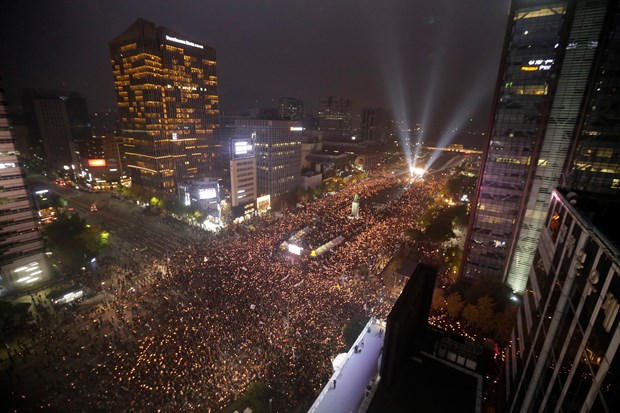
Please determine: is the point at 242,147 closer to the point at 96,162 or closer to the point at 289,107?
the point at 96,162

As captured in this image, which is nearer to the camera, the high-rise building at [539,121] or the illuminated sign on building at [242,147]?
the high-rise building at [539,121]

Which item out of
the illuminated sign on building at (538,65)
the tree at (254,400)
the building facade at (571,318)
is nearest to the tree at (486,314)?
the building facade at (571,318)

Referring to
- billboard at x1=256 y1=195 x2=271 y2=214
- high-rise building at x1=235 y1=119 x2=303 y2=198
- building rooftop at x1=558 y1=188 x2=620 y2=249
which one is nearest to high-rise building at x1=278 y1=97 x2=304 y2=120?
high-rise building at x1=235 y1=119 x2=303 y2=198

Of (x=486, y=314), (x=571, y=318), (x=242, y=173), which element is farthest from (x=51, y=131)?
(x=571, y=318)

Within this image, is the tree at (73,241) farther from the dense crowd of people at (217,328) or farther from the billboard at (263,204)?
the billboard at (263,204)

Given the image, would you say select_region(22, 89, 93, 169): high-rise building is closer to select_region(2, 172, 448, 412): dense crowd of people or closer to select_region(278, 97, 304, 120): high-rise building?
select_region(2, 172, 448, 412): dense crowd of people
